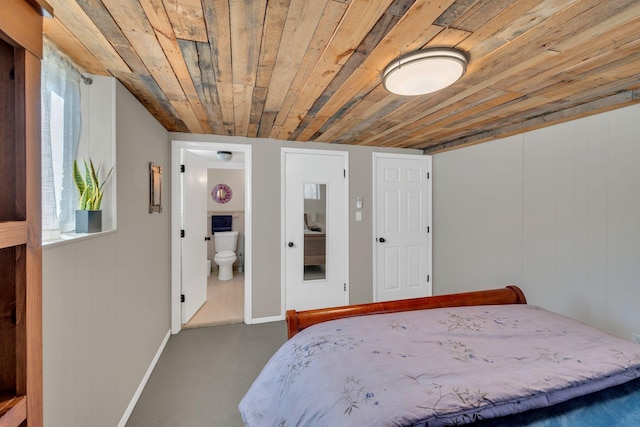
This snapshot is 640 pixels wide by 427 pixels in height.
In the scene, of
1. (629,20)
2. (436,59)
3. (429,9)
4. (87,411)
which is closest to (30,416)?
(87,411)

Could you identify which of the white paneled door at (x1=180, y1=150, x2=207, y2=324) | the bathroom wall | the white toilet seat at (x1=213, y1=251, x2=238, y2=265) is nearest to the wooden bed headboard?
the white paneled door at (x1=180, y1=150, x2=207, y2=324)

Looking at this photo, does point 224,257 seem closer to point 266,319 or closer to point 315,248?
point 266,319

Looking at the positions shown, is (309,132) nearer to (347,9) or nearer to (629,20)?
(347,9)

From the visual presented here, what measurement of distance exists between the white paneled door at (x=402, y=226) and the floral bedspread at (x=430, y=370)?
201cm

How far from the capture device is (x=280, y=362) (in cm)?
129

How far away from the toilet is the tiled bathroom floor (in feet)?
0.54

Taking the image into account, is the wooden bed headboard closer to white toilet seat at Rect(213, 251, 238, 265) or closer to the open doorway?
the open doorway

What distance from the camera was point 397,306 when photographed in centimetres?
179

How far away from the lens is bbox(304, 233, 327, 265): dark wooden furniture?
10.9 feet

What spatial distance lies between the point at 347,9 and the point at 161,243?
8.08ft

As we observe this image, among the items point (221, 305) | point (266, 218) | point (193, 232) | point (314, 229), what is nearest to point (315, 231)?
point (314, 229)

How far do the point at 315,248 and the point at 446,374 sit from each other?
7.83 ft

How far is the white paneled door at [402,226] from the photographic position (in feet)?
11.6

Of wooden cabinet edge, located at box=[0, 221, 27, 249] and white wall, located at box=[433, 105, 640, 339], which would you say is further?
A: white wall, located at box=[433, 105, 640, 339]
